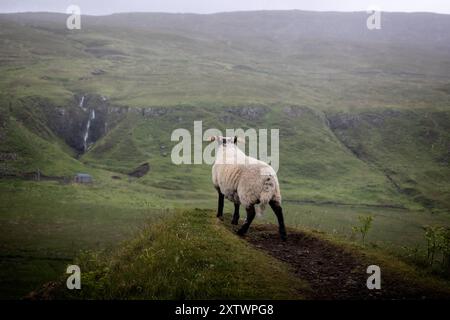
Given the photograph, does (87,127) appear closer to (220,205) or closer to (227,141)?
(227,141)

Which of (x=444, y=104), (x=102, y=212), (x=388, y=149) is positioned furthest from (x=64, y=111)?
(x=444, y=104)

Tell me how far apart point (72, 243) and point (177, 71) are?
14135 cm

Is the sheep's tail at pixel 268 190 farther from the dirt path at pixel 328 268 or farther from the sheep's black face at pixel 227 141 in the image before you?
the sheep's black face at pixel 227 141

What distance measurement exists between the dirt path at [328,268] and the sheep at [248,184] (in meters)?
0.86

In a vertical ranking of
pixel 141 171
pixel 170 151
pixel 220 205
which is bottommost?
pixel 141 171

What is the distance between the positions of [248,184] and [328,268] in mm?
4316

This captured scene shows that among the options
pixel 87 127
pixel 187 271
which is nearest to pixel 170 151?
pixel 87 127

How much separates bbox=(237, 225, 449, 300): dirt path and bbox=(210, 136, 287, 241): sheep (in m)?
0.86

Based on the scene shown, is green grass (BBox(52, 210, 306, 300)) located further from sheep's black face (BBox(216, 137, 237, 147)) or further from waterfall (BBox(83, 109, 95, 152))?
waterfall (BBox(83, 109, 95, 152))

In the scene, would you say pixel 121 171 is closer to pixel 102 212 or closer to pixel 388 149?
pixel 102 212

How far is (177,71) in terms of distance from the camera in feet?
630

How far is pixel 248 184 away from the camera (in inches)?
649

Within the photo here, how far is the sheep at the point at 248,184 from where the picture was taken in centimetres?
1611

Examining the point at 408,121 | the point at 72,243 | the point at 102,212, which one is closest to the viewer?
the point at 72,243
